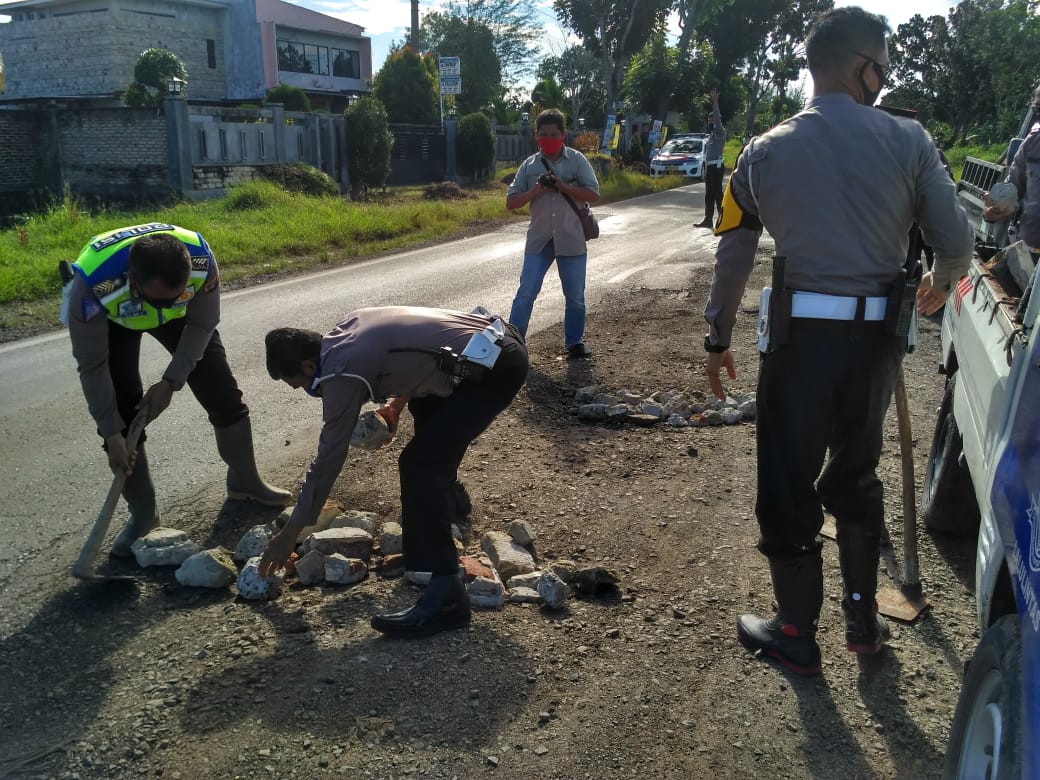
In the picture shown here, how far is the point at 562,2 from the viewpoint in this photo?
3797 centimetres

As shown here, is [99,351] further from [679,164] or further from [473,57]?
[473,57]

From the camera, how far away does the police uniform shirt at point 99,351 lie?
3.54 m

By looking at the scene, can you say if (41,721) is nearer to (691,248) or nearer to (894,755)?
(894,755)

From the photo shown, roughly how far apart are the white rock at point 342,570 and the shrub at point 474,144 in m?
26.4

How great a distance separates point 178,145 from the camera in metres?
19.4

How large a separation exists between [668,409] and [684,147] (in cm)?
2789

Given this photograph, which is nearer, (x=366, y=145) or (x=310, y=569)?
(x=310, y=569)

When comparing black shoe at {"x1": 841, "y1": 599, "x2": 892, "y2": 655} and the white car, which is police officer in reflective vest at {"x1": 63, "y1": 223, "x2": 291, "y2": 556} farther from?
the white car

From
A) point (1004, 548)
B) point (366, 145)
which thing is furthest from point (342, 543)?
point (366, 145)

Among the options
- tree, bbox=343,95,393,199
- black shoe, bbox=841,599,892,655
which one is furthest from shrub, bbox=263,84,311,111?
black shoe, bbox=841,599,892,655

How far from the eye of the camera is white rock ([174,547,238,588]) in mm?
3658

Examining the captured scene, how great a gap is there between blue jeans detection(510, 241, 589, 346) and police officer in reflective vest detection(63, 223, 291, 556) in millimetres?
3012

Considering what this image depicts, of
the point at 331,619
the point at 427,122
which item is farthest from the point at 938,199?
the point at 427,122

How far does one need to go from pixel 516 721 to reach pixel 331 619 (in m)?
0.94
